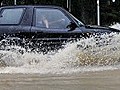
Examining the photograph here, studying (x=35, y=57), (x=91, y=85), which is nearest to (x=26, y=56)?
(x=35, y=57)

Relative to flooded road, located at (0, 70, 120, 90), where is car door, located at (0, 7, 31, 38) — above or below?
above

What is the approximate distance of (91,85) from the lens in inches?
271

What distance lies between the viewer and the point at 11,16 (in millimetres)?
9297

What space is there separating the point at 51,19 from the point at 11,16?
87 cm

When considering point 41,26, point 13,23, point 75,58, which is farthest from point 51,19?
point 75,58

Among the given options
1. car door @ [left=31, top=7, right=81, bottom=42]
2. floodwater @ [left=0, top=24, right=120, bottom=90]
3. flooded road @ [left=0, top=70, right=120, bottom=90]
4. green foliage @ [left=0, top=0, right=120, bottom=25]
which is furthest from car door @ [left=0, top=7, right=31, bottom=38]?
green foliage @ [left=0, top=0, right=120, bottom=25]

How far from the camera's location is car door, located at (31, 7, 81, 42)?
29.2ft

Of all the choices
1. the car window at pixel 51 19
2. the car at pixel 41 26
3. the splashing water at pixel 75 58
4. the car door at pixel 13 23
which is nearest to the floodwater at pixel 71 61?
the splashing water at pixel 75 58

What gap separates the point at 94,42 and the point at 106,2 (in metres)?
20.6

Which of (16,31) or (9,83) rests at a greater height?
(16,31)

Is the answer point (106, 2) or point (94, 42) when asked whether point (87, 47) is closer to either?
point (94, 42)

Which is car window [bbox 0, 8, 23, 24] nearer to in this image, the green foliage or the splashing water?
the splashing water

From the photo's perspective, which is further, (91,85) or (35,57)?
(35,57)

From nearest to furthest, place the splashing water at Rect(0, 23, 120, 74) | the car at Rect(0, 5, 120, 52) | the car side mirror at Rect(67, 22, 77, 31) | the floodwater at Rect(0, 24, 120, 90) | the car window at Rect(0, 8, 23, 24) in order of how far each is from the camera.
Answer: the floodwater at Rect(0, 24, 120, 90)
the splashing water at Rect(0, 23, 120, 74)
the car at Rect(0, 5, 120, 52)
the car side mirror at Rect(67, 22, 77, 31)
the car window at Rect(0, 8, 23, 24)
